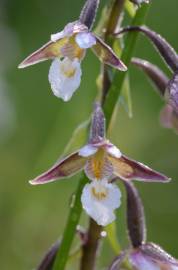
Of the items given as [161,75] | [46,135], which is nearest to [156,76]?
[161,75]

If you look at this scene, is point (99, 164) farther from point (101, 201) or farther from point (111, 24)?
point (111, 24)

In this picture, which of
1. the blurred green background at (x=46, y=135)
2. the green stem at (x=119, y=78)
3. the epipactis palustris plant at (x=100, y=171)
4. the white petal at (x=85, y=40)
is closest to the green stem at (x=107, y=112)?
the green stem at (x=119, y=78)

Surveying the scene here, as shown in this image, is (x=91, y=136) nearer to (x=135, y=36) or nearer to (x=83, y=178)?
(x=83, y=178)

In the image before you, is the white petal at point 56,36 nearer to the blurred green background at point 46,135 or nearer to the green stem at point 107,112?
the green stem at point 107,112

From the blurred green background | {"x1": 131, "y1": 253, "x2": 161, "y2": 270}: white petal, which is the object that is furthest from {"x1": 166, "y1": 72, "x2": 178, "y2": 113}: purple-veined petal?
the blurred green background

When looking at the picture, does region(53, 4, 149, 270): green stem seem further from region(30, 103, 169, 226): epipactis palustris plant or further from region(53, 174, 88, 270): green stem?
region(30, 103, 169, 226): epipactis palustris plant

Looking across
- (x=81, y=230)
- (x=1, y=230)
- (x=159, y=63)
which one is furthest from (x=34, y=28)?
(x=81, y=230)
